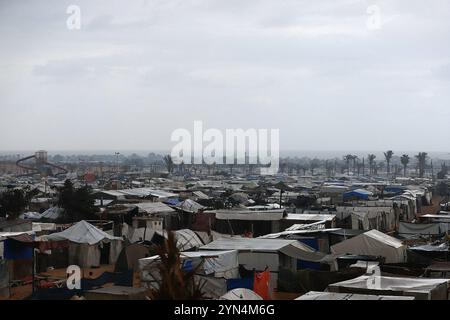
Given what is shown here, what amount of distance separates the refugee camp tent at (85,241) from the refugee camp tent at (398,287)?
292 inches

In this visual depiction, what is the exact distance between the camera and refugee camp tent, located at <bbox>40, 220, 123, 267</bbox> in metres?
13.6

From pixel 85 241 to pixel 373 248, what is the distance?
6344mm

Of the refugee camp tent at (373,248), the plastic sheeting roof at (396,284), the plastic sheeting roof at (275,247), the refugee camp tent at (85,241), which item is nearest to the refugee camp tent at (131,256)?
the refugee camp tent at (85,241)

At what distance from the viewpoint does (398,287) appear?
752 centimetres

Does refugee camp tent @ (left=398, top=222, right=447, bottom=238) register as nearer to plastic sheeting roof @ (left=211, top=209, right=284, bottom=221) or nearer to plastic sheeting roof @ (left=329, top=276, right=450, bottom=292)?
plastic sheeting roof @ (left=211, top=209, right=284, bottom=221)

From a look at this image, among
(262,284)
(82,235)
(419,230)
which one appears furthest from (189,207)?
(262,284)

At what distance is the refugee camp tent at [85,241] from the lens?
1365cm

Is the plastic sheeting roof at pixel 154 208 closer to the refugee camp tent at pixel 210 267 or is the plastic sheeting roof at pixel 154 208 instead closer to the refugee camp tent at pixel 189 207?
the refugee camp tent at pixel 189 207

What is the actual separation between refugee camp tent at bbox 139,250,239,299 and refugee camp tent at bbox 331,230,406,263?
3065 millimetres
